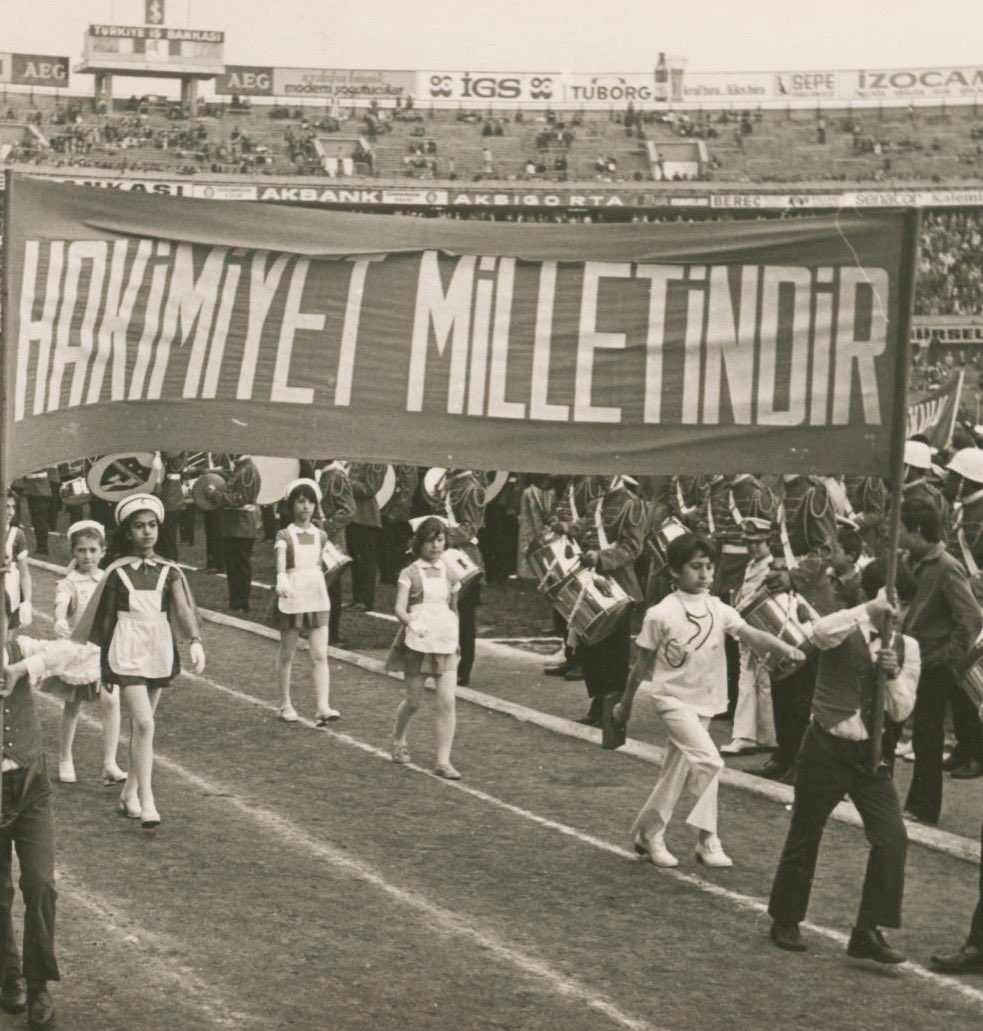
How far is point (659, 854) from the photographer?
9906 millimetres

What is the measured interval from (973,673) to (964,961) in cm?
257

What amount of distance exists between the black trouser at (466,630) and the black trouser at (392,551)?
7075 millimetres

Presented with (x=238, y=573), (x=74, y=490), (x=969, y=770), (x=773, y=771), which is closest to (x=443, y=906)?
(x=773, y=771)

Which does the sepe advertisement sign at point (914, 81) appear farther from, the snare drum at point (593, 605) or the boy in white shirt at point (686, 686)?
the boy in white shirt at point (686, 686)

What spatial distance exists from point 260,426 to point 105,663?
406 centimetres

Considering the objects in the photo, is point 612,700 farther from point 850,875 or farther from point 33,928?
point 33,928

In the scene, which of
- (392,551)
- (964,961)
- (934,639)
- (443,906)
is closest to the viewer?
(964,961)

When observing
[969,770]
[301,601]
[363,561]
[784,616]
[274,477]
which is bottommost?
[969,770]

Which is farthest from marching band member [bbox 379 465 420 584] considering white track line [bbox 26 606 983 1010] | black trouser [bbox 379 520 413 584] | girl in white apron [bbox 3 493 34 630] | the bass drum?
girl in white apron [bbox 3 493 34 630]

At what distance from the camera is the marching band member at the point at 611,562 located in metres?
14.4

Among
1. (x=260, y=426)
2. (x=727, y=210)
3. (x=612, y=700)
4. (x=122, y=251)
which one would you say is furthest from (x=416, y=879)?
(x=727, y=210)

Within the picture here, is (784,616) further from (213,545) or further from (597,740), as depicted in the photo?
(213,545)

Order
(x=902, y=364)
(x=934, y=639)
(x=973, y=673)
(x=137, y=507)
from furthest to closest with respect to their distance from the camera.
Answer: (x=934, y=639), (x=137, y=507), (x=973, y=673), (x=902, y=364)

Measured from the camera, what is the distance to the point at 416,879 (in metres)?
9.49
